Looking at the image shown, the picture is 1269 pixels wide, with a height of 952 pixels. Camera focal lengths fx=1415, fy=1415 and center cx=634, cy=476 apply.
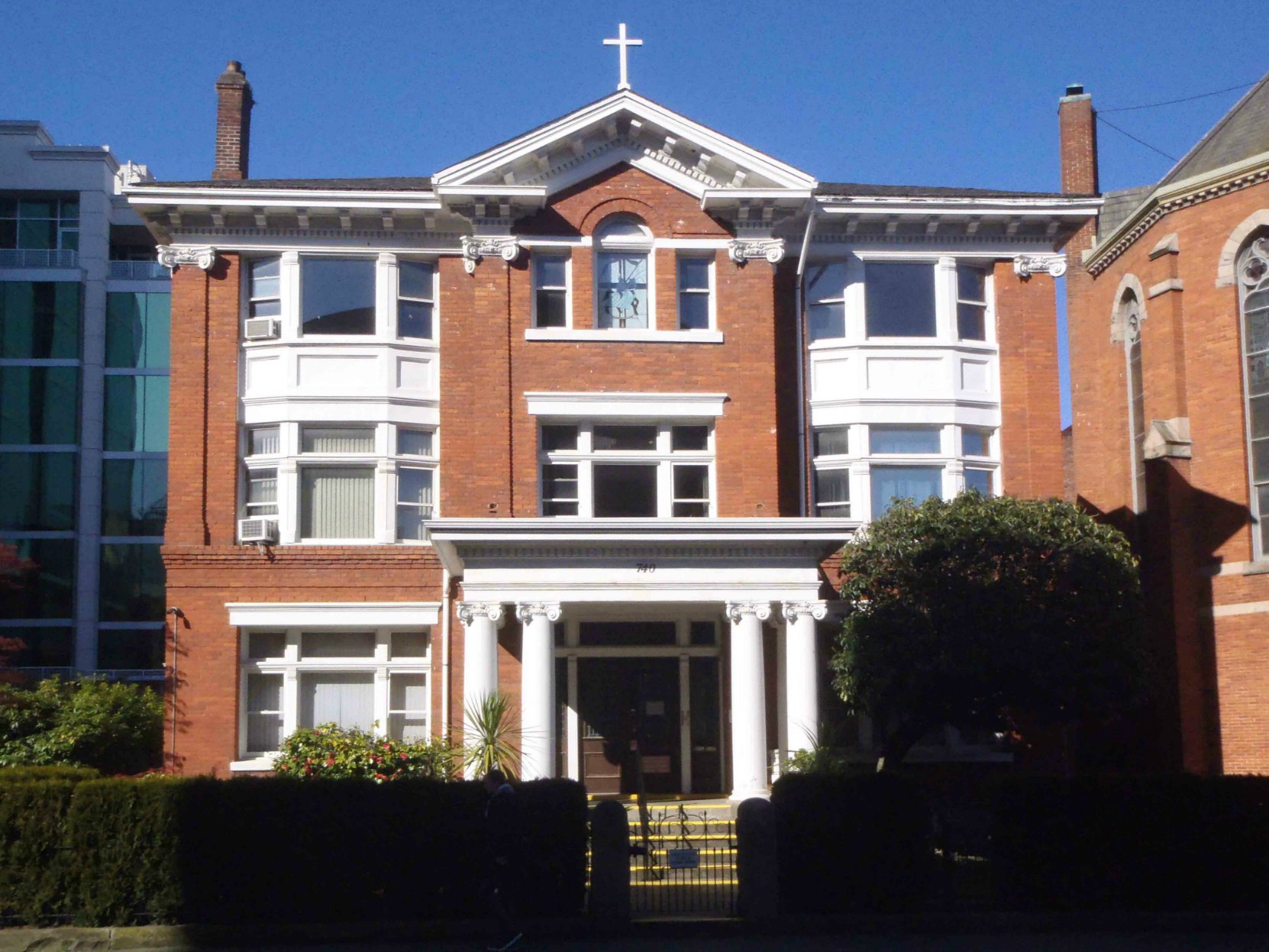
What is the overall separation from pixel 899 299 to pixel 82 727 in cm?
1562

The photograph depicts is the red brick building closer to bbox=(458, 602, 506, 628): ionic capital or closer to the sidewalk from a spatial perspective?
the sidewalk

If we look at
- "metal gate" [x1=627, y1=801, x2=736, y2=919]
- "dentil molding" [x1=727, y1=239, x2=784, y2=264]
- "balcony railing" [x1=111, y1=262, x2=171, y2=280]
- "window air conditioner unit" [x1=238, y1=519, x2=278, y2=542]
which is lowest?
"metal gate" [x1=627, y1=801, x2=736, y2=919]

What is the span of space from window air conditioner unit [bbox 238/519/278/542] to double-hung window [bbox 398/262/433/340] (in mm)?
3894

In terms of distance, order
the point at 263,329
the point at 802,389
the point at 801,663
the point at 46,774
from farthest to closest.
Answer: the point at 802,389 → the point at 263,329 → the point at 801,663 → the point at 46,774

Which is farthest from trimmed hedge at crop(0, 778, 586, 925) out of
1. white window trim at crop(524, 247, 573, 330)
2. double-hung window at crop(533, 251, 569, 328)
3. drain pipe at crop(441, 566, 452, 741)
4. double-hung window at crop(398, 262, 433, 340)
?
double-hung window at crop(398, 262, 433, 340)

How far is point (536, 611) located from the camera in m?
21.0

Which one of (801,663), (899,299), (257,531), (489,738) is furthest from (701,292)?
(489,738)

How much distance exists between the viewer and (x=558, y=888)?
14898mm

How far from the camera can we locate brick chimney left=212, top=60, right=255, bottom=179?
2727cm

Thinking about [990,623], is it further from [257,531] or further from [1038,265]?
[257,531]

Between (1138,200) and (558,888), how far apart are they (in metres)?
23.9

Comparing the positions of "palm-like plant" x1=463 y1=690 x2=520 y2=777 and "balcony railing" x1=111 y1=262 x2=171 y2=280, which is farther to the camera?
"balcony railing" x1=111 y1=262 x2=171 y2=280

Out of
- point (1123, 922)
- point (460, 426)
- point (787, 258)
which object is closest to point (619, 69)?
point (787, 258)

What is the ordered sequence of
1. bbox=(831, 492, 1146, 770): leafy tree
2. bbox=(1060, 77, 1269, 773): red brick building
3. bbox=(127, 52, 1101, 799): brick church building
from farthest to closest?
bbox=(1060, 77, 1269, 773): red brick building, bbox=(127, 52, 1101, 799): brick church building, bbox=(831, 492, 1146, 770): leafy tree
